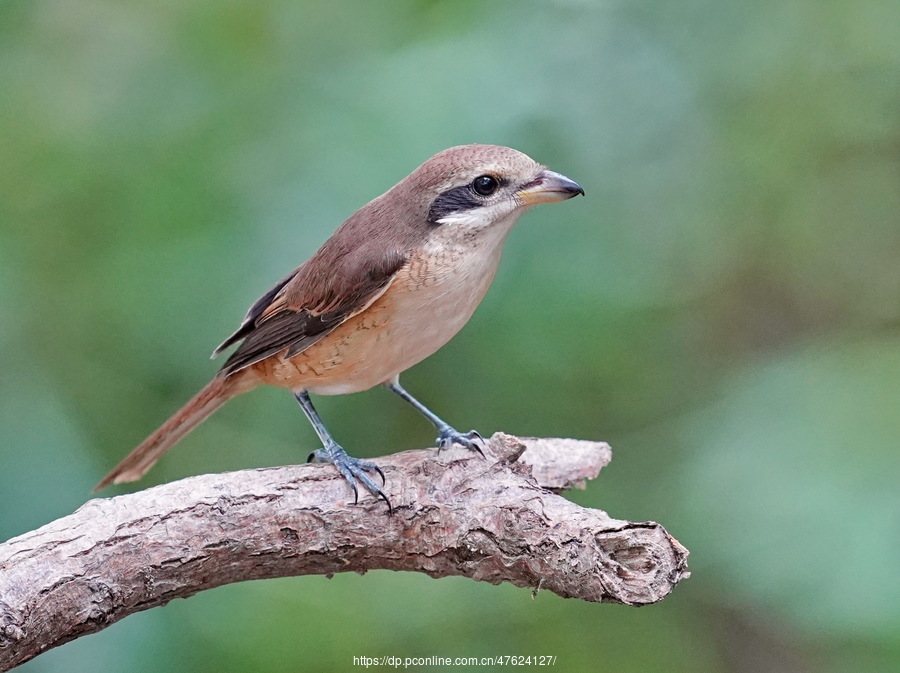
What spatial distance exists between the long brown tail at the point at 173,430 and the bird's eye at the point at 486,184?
1332mm

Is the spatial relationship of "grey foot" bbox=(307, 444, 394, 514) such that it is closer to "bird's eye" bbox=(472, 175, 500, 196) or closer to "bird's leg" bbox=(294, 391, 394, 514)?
"bird's leg" bbox=(294, 391, 394, 514)

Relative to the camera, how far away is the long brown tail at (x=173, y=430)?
147 inches

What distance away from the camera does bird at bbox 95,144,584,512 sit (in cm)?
323

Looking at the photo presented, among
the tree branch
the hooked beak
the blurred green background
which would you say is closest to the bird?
the hooked beak

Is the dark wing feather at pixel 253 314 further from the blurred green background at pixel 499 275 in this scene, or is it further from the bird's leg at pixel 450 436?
the bird's leg at pixel 450 436

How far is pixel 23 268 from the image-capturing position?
4.04m

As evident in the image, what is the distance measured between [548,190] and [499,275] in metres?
0.84

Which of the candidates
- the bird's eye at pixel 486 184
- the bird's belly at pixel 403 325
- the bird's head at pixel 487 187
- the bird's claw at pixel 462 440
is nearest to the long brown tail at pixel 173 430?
the bird's belly at pixel 403 325

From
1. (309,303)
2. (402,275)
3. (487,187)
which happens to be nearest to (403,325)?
(402,275)

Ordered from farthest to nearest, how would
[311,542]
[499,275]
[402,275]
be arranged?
[499,275] → [402,275] → [311,542]

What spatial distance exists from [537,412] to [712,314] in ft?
3.89

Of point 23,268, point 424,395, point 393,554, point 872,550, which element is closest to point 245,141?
point 23,268

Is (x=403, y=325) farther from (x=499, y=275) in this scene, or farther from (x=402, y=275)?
(x=499, y=275)

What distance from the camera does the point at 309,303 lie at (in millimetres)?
3529
